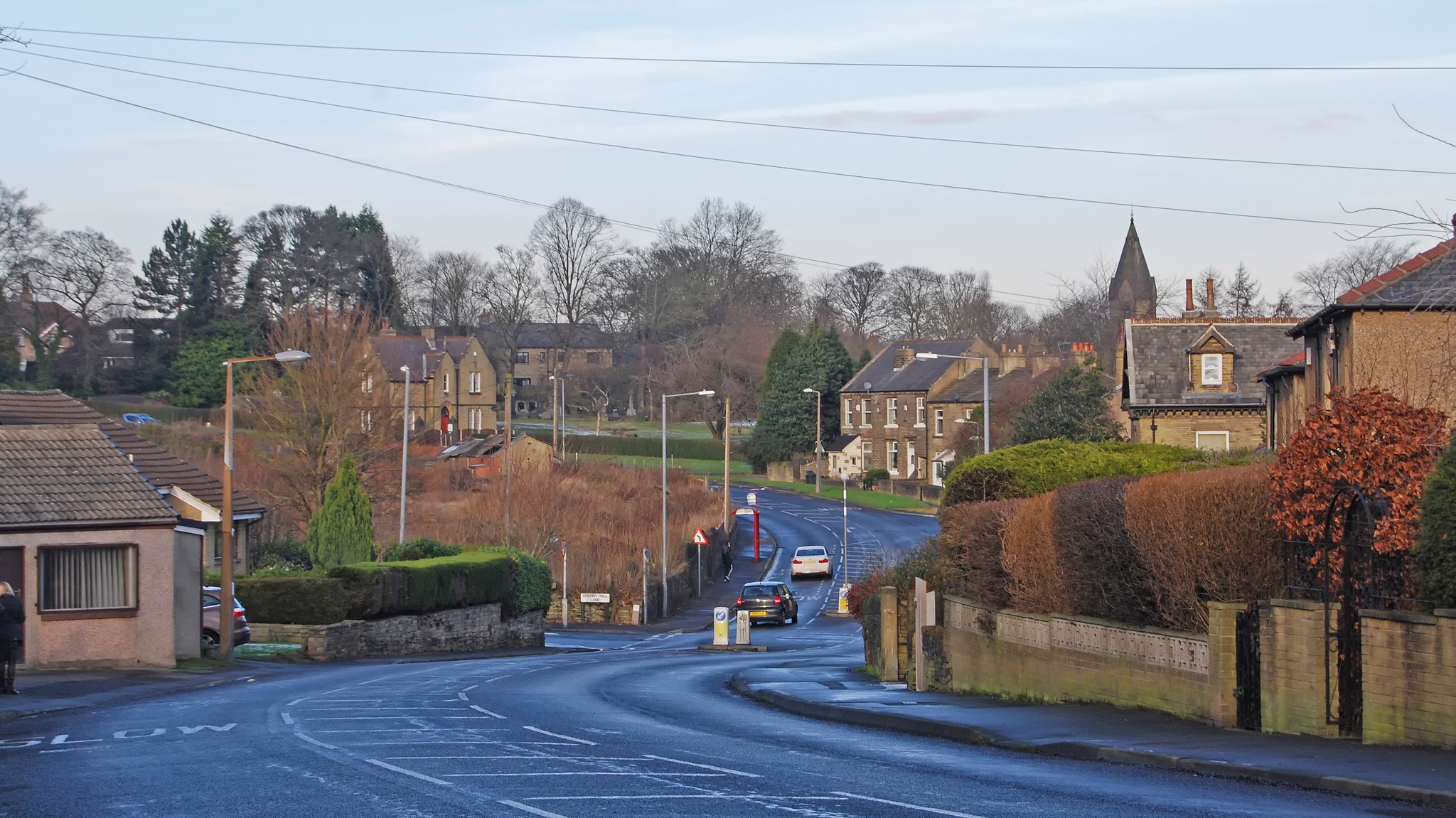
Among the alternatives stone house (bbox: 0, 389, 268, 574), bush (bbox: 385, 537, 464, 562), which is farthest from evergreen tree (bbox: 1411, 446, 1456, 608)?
bush (bbox: 385, 537, 464, 562)

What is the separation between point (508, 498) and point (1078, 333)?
220 feet

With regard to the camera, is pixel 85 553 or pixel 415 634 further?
pixel 415 634

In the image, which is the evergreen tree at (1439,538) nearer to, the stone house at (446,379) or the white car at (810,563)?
the white car at (810,563)

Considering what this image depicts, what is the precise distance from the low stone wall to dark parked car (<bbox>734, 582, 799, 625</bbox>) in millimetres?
7499

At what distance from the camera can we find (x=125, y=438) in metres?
40.7

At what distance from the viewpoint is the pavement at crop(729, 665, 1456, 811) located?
10844 mm

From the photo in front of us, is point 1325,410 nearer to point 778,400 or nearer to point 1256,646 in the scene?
point 1256,646

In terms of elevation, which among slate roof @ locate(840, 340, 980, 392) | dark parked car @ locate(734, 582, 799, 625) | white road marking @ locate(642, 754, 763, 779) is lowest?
dark parked car @ locate(734, 582, 799, 625)

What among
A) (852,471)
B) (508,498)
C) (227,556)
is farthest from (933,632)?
(852,471)

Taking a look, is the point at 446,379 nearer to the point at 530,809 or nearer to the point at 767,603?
the point at 767,603


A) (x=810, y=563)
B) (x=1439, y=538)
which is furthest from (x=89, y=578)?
(x=810, y=563)

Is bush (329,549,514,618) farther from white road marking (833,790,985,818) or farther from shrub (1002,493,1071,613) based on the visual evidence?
white road marking (833,790,985,818)

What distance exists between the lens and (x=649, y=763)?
12867 mm

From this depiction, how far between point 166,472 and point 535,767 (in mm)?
31422
